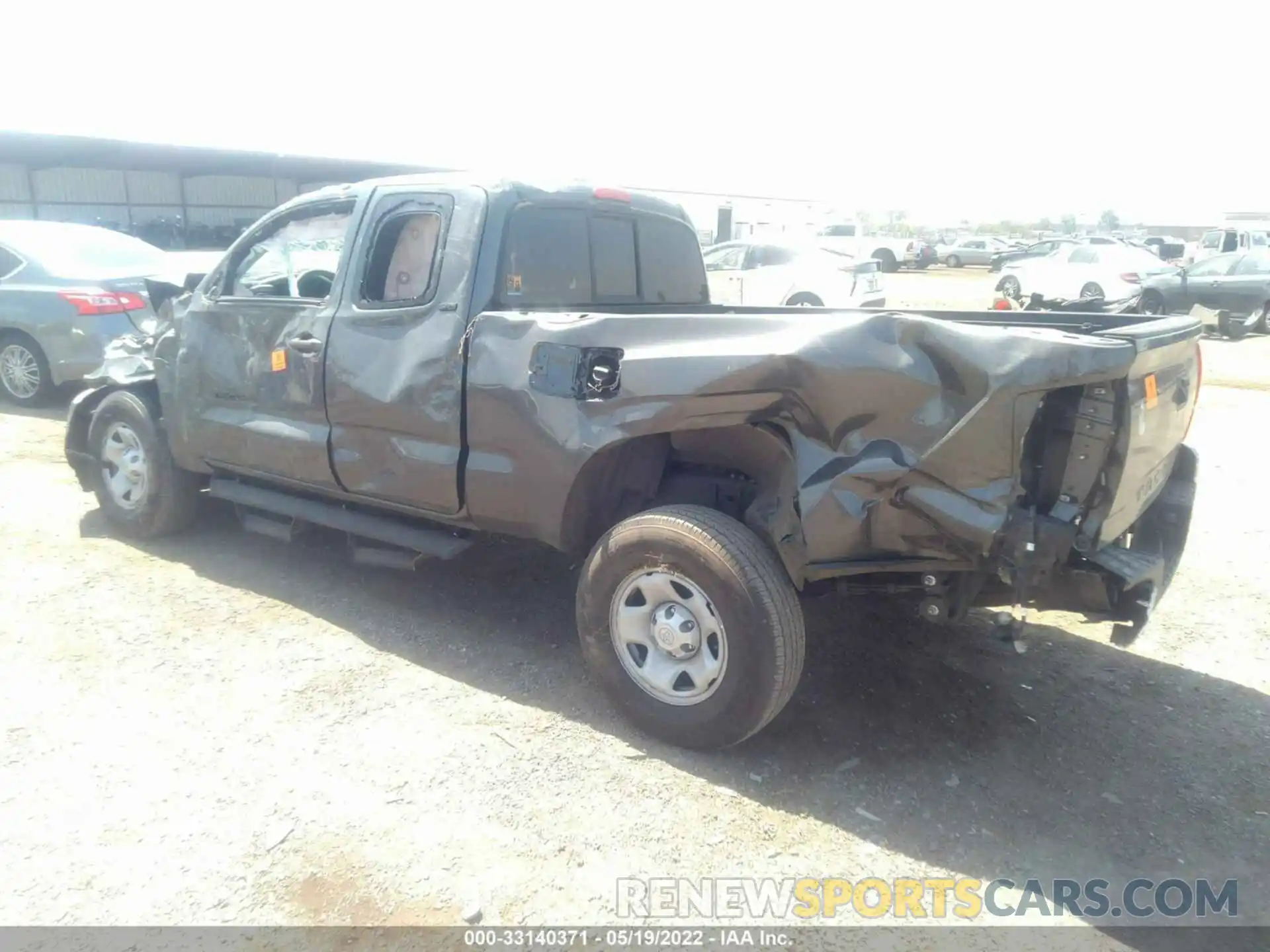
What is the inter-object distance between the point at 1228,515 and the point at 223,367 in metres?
6.20

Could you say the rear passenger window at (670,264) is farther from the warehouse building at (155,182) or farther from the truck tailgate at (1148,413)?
the warehouse building at (155,182)

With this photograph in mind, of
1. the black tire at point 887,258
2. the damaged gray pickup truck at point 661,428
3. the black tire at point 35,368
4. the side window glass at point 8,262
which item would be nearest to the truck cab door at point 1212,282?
the damaged gray pickup truck at point 661,428

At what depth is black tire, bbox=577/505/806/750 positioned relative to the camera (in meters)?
3.23

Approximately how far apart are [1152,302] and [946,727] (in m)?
18.3

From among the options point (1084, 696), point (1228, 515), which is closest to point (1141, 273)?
point (1228, 515)

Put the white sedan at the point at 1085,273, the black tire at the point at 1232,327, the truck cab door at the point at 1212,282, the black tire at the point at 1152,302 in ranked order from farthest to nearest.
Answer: the white sedan at the point at 1085,273 < the black tire at the point at 1152,302 < the truck cab door at the point at 1212,282 < the black tire at the point at 1232,327

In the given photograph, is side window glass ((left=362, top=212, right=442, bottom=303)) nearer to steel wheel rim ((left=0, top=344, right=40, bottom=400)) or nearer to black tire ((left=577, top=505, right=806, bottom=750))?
black tire ((left=577, top=505, right=806, bottom=750))

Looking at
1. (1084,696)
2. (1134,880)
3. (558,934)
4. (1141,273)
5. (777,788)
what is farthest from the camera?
(1141,273)

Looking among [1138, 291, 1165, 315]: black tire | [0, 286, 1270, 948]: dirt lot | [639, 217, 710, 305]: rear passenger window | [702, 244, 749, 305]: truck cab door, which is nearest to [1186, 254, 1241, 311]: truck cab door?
[1138, 291, 1165, 315]: black tire

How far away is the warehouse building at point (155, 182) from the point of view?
23531 mm

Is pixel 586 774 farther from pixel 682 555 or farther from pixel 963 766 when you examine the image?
pixel 963 766

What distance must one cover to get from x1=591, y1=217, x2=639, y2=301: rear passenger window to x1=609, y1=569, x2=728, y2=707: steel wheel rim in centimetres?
164

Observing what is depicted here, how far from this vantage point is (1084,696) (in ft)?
13.0

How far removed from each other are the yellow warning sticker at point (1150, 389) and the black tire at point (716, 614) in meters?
1.32
